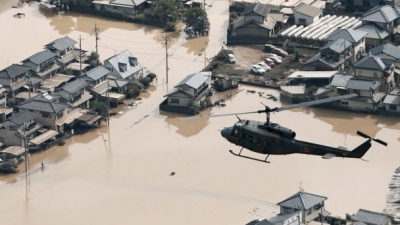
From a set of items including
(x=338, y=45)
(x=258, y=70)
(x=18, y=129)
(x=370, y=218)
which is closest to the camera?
(x=370, y=218)

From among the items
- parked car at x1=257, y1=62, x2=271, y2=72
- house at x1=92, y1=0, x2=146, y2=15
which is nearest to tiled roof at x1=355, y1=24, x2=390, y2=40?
parked car at x1=257, y1=62, x2=271, y2=72

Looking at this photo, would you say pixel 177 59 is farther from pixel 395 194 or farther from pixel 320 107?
pixel 395 194

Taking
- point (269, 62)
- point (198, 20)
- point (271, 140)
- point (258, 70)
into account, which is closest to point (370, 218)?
point (271, 140)

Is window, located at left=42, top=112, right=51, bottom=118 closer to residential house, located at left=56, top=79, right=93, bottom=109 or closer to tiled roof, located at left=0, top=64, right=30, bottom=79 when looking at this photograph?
residential house, located at left=56, top=79, right=93, bottom=109

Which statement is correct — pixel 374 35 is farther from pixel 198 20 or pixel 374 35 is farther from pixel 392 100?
pixel 198 20

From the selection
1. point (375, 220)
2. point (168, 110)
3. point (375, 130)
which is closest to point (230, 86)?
point (168, 110)
